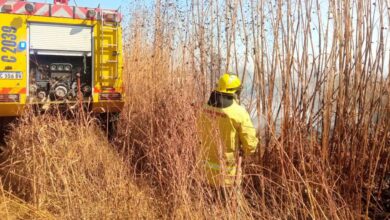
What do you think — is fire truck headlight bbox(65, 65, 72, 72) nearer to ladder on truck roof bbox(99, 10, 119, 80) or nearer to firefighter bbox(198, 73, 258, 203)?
ladder on truck roof bbox(99, 10, 119, 80)

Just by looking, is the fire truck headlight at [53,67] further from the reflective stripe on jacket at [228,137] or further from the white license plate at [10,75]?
the reflective stripe on jacket at [228,137]

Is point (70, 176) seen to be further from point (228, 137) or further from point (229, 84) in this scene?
point (229, 84)

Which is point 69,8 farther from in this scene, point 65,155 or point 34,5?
point 65,155

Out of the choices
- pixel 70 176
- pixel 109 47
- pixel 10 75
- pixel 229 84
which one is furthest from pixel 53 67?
pixel 229 84

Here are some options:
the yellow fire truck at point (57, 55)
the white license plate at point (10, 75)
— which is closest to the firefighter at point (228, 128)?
the yellow fire truck at point (57, 55)

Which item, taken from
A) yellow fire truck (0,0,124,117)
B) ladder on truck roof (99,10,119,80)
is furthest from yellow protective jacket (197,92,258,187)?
ladder on truck roof (99,10,119,80)

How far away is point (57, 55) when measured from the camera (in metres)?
5.78

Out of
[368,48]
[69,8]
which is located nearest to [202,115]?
[368,48]

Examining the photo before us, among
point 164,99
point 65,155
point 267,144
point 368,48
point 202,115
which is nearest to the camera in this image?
point 368,48

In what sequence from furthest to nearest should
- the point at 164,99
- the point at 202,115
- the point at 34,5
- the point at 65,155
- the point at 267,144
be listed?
the point at 34,5
the point at 164,99
the point at 65,155
the point at 267,144
the point at 202,115

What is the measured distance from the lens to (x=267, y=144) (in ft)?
12.3

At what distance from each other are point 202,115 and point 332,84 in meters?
1.02

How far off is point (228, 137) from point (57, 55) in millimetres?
3481

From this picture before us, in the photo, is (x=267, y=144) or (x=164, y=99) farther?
(x=164, y=99)
